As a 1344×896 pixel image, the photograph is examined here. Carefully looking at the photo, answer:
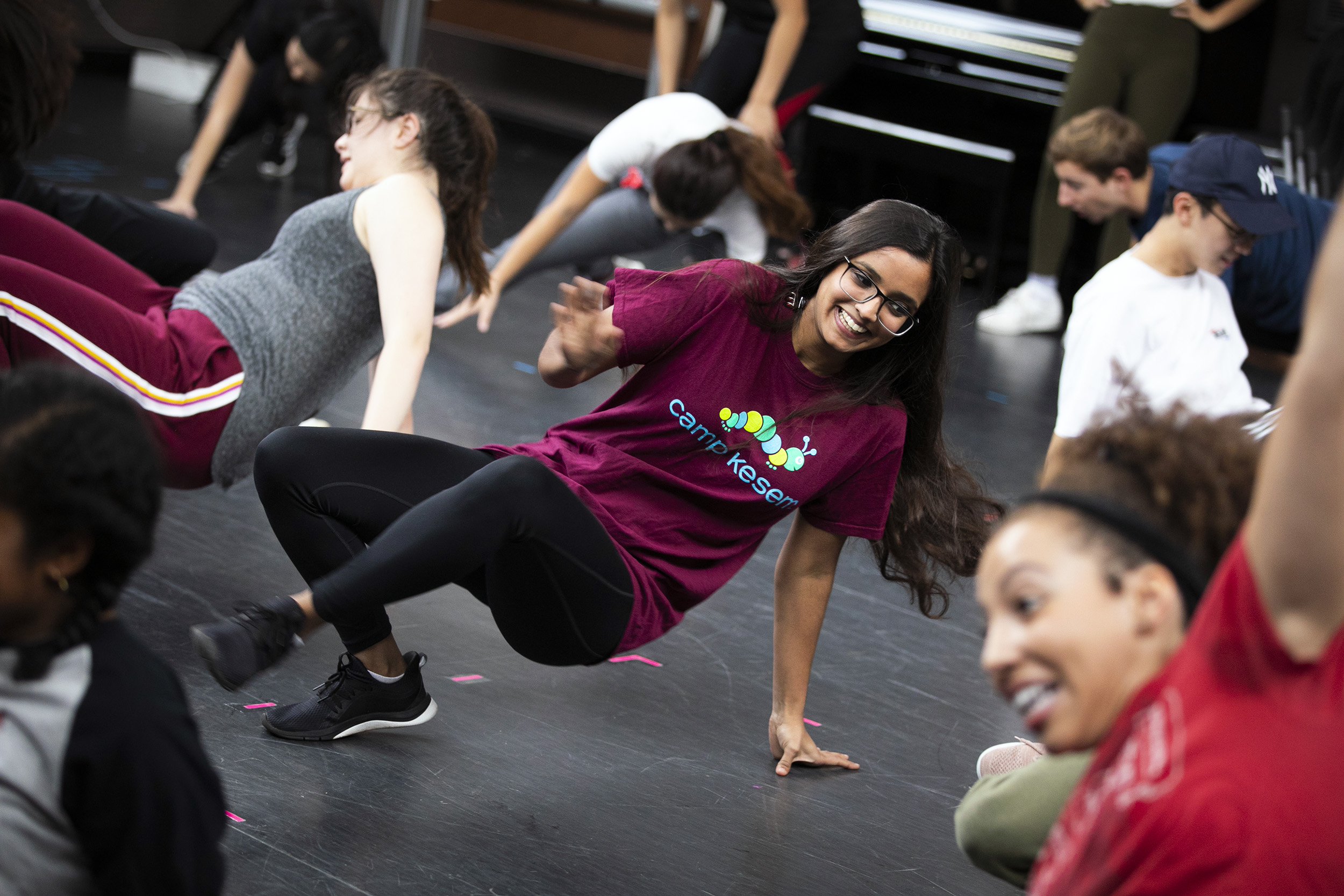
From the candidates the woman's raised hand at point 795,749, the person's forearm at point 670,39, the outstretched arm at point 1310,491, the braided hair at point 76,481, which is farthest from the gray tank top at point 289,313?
the person's forearm at point 670,39

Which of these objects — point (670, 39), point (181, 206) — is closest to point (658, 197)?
point (670, 39)

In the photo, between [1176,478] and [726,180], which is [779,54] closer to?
[726,180]

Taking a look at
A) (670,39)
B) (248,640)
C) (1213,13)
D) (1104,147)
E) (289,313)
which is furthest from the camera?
(1213,13)

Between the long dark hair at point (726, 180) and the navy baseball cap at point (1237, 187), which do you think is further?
the long dark hair at point (726, 180)

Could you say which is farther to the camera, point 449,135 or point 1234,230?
point 1234,230

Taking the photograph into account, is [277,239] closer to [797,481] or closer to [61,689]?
[797,481]

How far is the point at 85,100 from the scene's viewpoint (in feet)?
20.9

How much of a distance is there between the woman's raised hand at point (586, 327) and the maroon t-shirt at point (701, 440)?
3 centimetres

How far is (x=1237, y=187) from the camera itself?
2.38m

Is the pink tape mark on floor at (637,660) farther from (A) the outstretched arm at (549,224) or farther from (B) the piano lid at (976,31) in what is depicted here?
(B) the piano lid at (976,31)

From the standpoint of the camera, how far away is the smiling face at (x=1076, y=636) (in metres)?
0.92

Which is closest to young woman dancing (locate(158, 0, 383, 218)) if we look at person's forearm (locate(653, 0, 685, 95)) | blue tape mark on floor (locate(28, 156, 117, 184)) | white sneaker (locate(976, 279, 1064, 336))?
blue tape mark on floor (locate(28, 156, 117, 184))

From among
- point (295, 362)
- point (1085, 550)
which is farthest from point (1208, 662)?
point (295, 362)

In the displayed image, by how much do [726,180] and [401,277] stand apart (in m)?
1.56
